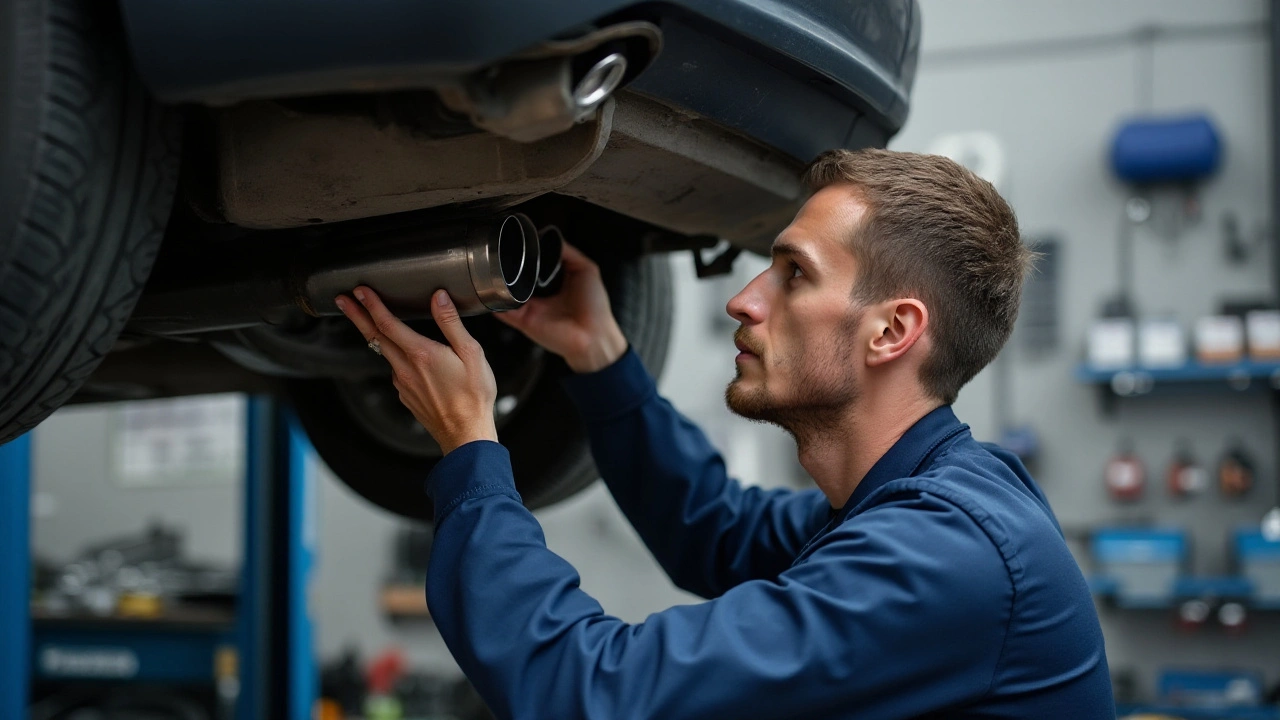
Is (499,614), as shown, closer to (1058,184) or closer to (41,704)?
(41,704)

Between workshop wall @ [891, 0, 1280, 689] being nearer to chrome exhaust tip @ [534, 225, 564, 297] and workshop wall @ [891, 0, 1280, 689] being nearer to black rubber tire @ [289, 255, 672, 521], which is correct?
black rubber tire @ [289, 255, 672, 521]

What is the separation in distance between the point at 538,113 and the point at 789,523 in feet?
2.43

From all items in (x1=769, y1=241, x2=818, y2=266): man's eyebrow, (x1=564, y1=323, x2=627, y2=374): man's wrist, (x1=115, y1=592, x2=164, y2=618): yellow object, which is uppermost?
(x1=769, y1=241, x2=818, y2=266): man's eyebrow

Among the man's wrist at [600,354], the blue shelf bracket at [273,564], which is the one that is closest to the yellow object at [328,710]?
the blue shelf bracket at [273,564]

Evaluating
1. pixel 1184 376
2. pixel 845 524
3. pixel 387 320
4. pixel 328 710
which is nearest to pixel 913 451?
pixel 845 524

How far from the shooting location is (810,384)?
1.06m

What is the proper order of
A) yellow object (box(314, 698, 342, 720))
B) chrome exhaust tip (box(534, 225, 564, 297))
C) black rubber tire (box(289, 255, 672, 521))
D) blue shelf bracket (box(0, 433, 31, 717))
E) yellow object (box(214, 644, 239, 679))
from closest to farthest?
1. chrome exhaust tip (box(534, 225, 564, 297))
2. black rubber tire (box(289, 255, 672, 521))
3. blue shelf bracket (box(0, 433, 31, 717))
4. yellow object (box(214, 644, 239, 679))
5. yellow object (box(314, 698, 342, 720))

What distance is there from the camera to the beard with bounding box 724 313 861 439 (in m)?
1.05

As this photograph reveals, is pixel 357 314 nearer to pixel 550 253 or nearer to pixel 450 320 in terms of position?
pixel 450 320

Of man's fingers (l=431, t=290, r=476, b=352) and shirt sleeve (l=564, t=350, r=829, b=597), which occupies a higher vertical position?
man's fingers (l=431, t=290, r=476, b=352)

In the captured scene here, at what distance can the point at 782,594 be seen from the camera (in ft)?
2.87

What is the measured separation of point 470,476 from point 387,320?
0.50 feet

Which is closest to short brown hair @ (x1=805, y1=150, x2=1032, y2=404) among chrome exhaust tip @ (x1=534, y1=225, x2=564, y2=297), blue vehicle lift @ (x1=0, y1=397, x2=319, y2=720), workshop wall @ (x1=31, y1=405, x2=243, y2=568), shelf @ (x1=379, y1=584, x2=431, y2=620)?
chrome exhaust tip @ (x1=534, y1=225, x2=564, y2=297)

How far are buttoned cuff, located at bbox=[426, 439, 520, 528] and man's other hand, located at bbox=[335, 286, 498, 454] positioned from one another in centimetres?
2
